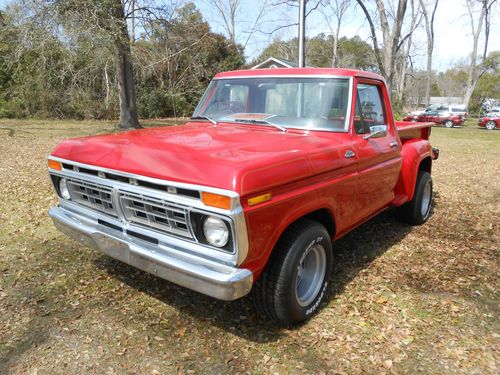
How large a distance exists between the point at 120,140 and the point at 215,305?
156 cm

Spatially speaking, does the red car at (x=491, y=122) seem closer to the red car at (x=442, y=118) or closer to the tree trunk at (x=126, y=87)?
the red car at (x=442, y=118)

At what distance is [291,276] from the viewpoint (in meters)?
2.79

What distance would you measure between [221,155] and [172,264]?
2.49 feet

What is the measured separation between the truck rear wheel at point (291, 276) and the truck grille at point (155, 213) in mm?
676

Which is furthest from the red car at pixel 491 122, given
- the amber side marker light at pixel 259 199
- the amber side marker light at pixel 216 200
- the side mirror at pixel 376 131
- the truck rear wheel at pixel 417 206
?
the amber side marker light at pixel 216 200

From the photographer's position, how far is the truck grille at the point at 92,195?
292cm

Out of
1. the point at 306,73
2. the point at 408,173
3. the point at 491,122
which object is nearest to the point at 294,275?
the point at 306,73

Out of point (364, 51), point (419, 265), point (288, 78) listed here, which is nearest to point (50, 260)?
point (288, 78)

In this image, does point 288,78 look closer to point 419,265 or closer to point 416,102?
point 419,265

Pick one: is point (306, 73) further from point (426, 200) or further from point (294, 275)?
point (426, 200)

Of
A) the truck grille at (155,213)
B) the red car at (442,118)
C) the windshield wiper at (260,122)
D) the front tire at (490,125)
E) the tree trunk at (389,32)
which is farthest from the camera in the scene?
the red car at (442,118)

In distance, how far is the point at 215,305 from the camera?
11.0 ft

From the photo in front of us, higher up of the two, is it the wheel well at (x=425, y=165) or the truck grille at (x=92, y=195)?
the truck grille at (x=92, y=195)

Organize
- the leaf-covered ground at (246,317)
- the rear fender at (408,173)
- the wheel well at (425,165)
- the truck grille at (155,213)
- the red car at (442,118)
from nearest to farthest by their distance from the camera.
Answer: the truck grille at (155,213) < the leaf-covered ground at (246,317) < the rear fender at (408,173) < the wheel well at (425,165) < the red car at (442,118)
